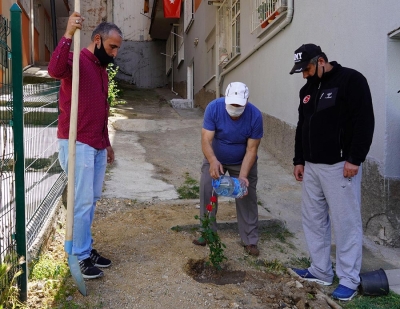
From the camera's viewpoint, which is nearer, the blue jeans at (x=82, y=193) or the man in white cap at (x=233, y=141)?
the blue jeans at (x=82, y=193)

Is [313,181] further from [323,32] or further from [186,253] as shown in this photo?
[323,32]

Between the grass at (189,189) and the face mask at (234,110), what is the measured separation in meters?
2.24

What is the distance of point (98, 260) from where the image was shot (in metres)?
3.97

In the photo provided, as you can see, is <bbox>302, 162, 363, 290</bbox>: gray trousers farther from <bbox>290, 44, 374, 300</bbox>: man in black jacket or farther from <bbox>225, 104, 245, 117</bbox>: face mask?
<bbox>225, 104, 245, 117</bbox>: face mask

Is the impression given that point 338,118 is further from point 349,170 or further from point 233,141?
point 233,141

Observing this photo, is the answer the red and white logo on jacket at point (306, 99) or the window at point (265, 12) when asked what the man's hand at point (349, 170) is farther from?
the window at point (265, 12)

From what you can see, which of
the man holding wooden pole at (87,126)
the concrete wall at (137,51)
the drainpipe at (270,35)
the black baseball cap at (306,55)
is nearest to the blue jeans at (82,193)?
the man holding wooden pole at (87,126)

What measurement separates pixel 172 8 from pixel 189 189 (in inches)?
569

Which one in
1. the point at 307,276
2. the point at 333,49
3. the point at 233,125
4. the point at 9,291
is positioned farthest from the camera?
the point at 333,49

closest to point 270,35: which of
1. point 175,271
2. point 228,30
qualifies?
point 228,30

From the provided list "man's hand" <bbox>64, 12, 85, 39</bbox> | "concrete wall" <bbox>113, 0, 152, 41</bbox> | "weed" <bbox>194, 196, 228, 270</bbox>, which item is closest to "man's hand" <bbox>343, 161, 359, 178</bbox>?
"weed" <bbox>194, 196, 228, 270</bbox>

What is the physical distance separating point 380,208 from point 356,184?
1286 mm

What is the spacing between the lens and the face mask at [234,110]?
4203 millimetres

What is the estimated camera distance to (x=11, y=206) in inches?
126
